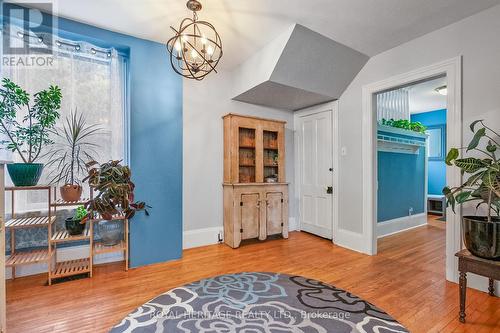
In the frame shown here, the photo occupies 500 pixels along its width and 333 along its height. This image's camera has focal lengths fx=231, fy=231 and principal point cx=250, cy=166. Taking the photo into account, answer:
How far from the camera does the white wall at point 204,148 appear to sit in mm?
3363

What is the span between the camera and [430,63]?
8.50ft

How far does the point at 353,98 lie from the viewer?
3.36m

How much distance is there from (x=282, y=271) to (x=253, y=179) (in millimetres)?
1622

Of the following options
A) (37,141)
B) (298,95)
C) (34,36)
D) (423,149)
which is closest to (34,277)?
(37,141)

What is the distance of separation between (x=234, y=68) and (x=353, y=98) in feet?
6.05

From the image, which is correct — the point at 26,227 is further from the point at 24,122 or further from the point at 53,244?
the point at 24,122

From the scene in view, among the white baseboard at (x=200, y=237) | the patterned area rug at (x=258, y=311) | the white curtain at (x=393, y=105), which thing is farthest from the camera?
the white curtain at (x=393, y=105)

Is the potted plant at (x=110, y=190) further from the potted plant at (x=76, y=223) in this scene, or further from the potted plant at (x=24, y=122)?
the potted plant at (x=24, y=122)

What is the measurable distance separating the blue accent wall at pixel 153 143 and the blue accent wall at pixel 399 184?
333cm

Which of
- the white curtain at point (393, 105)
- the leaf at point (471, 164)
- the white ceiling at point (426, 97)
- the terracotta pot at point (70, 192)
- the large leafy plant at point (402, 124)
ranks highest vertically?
the white ceiling at point (426, 97)

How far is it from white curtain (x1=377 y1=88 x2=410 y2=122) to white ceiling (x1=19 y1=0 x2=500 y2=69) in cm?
170

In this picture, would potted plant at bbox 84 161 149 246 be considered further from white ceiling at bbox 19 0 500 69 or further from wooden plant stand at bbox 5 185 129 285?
white ceiling at bbox 19 0 500 69

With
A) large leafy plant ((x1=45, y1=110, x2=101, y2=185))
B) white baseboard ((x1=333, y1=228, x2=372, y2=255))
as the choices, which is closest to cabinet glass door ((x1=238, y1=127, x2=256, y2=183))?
white baseboard ((x1=333, y1=228, x2=372, y2=255))

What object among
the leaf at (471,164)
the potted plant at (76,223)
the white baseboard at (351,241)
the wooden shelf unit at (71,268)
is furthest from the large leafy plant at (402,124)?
the wooden shelf unit at (71,268)
